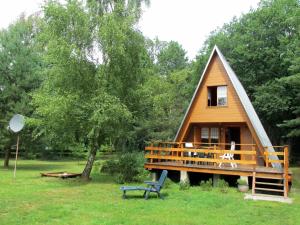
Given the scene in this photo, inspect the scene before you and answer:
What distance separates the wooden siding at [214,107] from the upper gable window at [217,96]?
0.85 ft

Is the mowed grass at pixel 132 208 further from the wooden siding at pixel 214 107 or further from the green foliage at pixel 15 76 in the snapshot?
the green foliage at pixel 15 76

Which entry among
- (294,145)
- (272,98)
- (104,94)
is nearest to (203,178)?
(104,94)

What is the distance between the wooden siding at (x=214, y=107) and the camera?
18.5 metres

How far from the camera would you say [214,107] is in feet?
63.4

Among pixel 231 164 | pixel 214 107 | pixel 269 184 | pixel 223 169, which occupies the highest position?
pixel 214 107

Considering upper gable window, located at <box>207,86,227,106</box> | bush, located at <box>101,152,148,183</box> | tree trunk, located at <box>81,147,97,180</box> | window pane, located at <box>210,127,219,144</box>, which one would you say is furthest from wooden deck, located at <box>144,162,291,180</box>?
upper gable window, located at <box>207,86,227,106</box>

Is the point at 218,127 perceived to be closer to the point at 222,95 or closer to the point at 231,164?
the point at 222,95

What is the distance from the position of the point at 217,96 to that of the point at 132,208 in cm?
1109

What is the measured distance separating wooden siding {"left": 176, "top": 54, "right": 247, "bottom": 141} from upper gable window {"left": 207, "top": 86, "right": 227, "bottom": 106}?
26 cm

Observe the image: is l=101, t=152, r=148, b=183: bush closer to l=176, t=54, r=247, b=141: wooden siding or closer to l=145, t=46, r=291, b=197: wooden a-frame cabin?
l=145, t=46, r=291, b=197: wooden a-frame cabin

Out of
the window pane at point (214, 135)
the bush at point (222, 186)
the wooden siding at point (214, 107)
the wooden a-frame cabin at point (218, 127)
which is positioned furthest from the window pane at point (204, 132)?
the bush at point (222, 186)

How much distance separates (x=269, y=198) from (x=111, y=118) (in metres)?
7.86

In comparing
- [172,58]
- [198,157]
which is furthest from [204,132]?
[172,58]

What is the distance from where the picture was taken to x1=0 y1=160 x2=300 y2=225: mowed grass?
29.2ft
